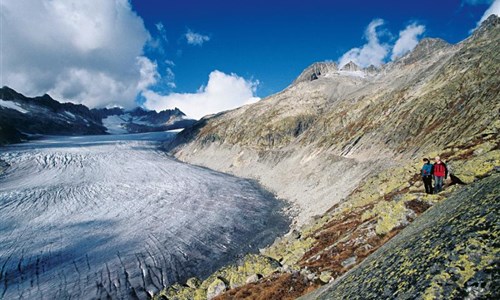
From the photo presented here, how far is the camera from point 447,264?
602cm

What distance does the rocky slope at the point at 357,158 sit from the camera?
13867 mm

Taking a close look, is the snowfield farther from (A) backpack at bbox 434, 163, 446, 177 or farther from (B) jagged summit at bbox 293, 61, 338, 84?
(B) jagged summit at bbox 293, 61, 338, 84

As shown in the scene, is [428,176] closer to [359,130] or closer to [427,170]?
[427,170]

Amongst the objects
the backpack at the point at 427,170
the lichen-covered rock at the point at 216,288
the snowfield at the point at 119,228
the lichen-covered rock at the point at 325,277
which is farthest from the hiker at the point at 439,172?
the snowfield at the point at 119,228

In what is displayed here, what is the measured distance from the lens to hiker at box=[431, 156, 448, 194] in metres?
15.6

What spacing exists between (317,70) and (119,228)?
145525 mm

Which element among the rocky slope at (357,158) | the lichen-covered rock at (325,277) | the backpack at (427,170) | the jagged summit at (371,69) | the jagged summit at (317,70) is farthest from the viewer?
the jagged summit at (317,70)

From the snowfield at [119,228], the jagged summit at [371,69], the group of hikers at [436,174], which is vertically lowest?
the snowfield at [119,228]

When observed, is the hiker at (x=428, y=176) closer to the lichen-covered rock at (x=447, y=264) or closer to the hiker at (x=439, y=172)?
the hiker at (x=439, y=172)

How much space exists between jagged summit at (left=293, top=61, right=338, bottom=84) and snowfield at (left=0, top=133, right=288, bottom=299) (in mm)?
Answer: 111408

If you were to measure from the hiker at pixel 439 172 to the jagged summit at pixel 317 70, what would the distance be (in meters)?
146

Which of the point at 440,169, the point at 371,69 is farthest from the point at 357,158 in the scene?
the point at 371,69

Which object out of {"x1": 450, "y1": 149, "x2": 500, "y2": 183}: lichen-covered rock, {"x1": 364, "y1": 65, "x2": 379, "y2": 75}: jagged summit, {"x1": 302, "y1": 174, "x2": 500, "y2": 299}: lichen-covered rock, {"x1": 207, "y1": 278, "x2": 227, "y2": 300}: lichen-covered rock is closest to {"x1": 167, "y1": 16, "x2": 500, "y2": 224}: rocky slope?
Answer: {"x1": 450, "y1": 149, "x2": 500, "y2": 183}: lichen-covered rock

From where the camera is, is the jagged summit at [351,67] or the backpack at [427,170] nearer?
the backpack at [427,170]
